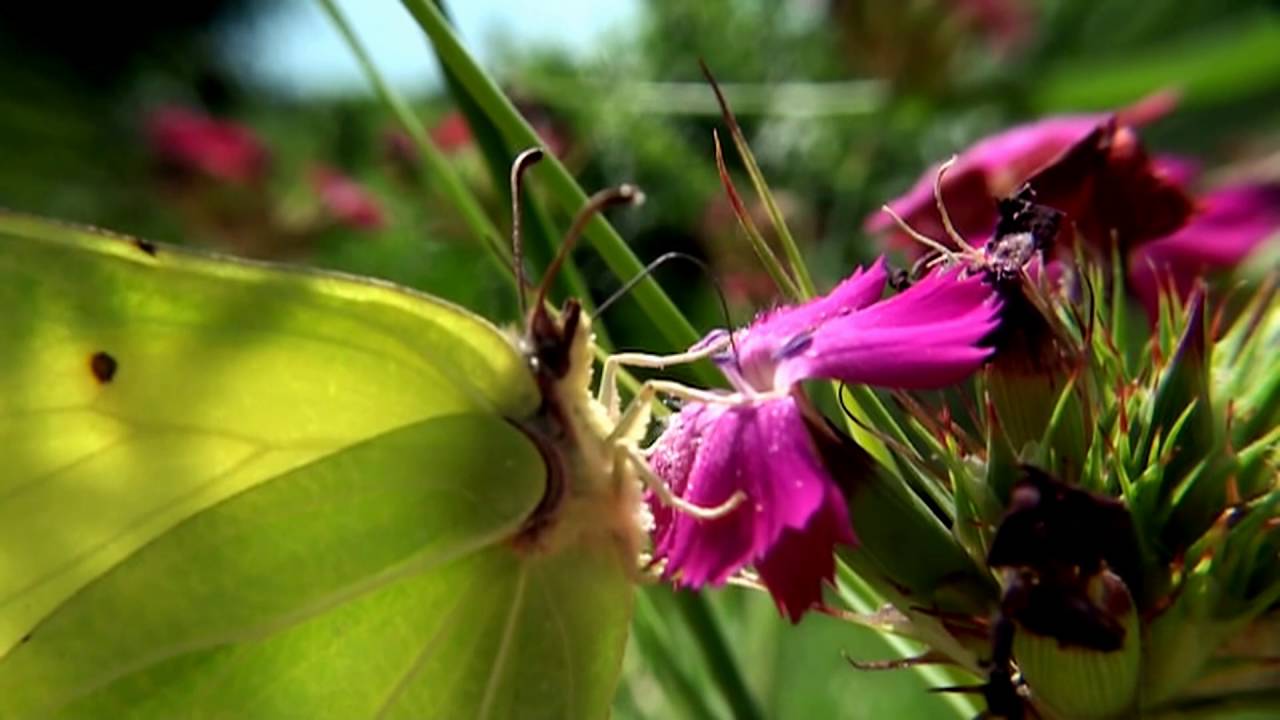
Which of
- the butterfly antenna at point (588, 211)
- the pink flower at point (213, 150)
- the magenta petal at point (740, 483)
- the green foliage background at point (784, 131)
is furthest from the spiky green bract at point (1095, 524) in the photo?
the pink flower at point (213, 150)

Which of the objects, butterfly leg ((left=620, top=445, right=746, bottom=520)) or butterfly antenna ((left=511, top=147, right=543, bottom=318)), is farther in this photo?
butterfly antenna ((left=511, top=147, right=543, bottom=318))

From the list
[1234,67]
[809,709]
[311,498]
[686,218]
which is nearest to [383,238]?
[686,218]

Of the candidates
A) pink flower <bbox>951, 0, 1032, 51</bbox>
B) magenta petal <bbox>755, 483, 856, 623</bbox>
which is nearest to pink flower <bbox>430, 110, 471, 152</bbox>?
pink flower <bbox>951, 0, 1032, 51</bbox>

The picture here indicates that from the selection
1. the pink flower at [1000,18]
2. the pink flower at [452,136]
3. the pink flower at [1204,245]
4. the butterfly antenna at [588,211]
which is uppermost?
the pink flower at [452,136]

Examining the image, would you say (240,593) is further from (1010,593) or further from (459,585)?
(1010,593)

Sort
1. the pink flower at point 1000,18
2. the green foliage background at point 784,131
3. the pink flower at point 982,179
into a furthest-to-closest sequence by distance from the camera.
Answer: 1. the pink flower at point 1000,18
2. the green foliage background at point 784,131
3. the pink flower at point 982,179

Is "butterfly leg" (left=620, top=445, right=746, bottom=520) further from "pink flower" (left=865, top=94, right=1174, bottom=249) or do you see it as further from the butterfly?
"pink flower" (left=865, top=94, right=1174, bottom=249)

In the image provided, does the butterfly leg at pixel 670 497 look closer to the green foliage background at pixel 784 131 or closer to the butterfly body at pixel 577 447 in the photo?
the butterfly body at pixel 577 447
